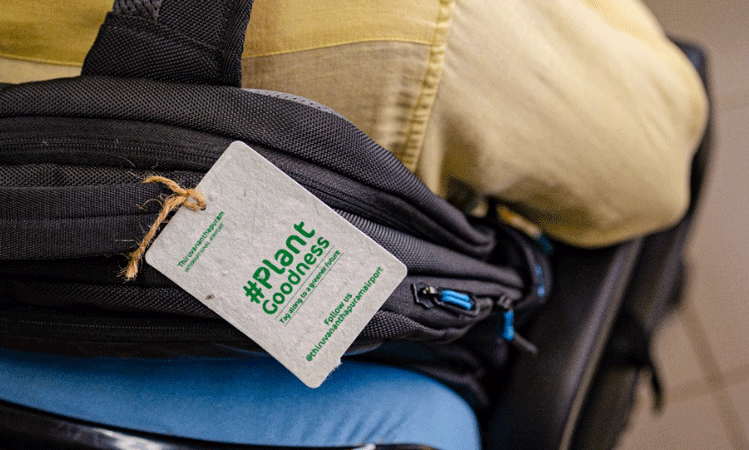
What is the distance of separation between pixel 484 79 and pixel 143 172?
25 cm

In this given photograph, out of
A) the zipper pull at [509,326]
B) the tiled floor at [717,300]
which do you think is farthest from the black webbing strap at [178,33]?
the tiled floor at [717,300]

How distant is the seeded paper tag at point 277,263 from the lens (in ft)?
1.11

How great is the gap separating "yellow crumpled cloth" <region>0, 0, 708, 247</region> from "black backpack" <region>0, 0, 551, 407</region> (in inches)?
1.8

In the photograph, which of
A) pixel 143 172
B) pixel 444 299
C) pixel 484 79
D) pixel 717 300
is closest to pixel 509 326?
pixel 444 299

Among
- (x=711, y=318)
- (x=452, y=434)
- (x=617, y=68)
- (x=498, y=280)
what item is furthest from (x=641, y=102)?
(x=711, y=318)

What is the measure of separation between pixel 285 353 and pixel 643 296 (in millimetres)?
513

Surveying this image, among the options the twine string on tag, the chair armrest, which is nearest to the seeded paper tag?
the twine string on tag

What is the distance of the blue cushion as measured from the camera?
39 centimetres

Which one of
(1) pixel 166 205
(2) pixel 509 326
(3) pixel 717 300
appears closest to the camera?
(1) pixel 166 205

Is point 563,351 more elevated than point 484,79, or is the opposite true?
point 484,79

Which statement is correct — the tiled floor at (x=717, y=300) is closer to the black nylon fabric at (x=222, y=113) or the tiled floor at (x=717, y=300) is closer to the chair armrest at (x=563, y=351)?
the chair armrest at (x=563, y=351)

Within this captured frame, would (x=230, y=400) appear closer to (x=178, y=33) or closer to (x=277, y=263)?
(x=277, y=263)

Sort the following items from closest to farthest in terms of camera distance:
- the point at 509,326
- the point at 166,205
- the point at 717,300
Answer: the point at 166,205
the point at 509,326
the point at 717,300

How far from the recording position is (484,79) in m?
0.41
